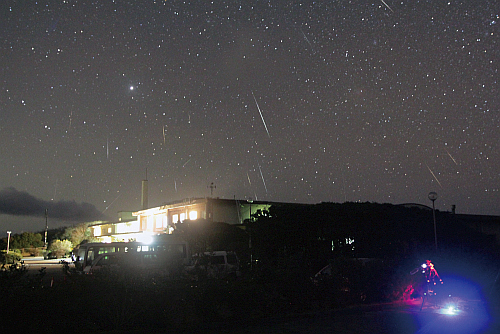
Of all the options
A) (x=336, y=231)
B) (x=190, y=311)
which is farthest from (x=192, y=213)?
(x=190, y=311)

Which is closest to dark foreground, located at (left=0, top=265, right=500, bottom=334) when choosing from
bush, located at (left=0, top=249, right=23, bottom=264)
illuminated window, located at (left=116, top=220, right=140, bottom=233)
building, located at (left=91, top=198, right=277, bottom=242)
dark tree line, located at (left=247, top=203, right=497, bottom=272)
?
bush, located at (left=0, top=249, right=23, bottom=264)

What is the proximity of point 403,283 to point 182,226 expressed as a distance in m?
21.6

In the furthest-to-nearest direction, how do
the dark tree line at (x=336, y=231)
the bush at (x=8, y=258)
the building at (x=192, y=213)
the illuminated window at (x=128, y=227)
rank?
the illuminated window at (x=128, y=227) < the building at (x=192, y=213) < the dark tree line at (x=336, y=231) < the bush at (x=8, y=258)

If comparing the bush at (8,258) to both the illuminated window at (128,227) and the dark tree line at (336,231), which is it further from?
the illuminated window at (128,227)

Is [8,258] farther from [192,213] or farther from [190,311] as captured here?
[192,213]

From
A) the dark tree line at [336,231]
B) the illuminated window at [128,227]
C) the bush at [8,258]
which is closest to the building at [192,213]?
the illuminated window at [128,227]

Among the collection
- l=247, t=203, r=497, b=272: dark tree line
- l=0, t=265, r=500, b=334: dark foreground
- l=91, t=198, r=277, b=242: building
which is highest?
l=91, t=198, r=277, b=242: building

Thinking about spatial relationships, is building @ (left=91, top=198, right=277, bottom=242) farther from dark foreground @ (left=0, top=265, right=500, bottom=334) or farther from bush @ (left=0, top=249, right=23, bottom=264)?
dark foreground @ (left=0, top=265, right=500, bottom=334)

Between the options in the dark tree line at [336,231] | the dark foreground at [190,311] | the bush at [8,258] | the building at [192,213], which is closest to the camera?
the dark foreground at [190,311]

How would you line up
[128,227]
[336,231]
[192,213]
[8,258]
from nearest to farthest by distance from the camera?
[8,258] → [336,231] → [192,213] → [128,227]

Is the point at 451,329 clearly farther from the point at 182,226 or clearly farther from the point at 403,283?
the point at 182,226

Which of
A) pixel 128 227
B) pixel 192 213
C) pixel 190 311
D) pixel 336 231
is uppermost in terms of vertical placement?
pixel 192 213

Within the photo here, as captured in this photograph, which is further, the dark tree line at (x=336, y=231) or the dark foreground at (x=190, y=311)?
the dark tree line at (x=336, y=231)

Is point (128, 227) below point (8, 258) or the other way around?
the other way around
